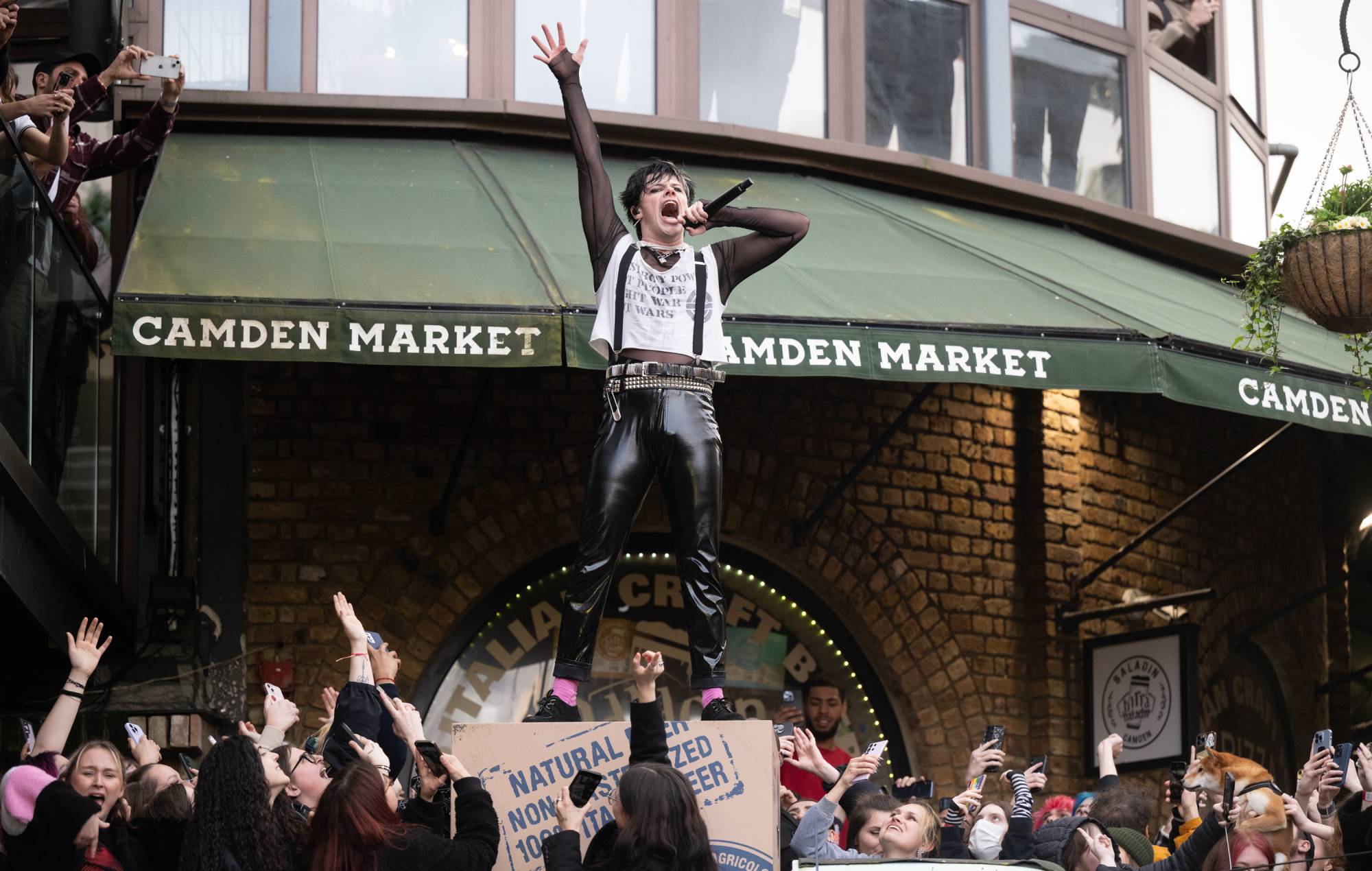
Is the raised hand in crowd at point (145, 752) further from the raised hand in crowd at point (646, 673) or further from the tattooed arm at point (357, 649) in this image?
the raised hand in crowd at point (646, 673)

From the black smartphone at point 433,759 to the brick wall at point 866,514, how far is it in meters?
4.29

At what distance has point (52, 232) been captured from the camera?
9.45 metres

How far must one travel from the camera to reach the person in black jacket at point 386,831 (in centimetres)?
572

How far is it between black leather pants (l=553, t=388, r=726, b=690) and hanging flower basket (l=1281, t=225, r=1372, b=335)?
11.1 ft

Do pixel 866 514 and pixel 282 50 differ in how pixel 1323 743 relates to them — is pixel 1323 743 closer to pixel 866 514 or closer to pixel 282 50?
pixel 866 514

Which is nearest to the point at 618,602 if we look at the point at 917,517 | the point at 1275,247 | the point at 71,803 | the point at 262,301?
the point at 917,517

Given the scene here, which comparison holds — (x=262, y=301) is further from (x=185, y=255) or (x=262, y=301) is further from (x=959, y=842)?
(x=959, y=842)

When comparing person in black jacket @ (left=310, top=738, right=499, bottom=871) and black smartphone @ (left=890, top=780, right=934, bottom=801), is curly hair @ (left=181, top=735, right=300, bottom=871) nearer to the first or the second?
person in black jacket @ (left=310, top=738, right=499, bottom=871)

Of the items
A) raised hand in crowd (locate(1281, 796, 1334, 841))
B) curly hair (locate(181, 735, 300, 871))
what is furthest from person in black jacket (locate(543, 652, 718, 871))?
raised hand in crowd (locate(1281, 796, 1334, 841))

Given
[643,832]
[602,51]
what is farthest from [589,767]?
[602,51]

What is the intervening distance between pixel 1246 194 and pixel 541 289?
6.68 meters

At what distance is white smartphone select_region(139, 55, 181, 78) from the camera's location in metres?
10.0

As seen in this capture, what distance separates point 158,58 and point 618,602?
3760 mm

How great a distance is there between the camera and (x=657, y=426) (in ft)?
22.5
